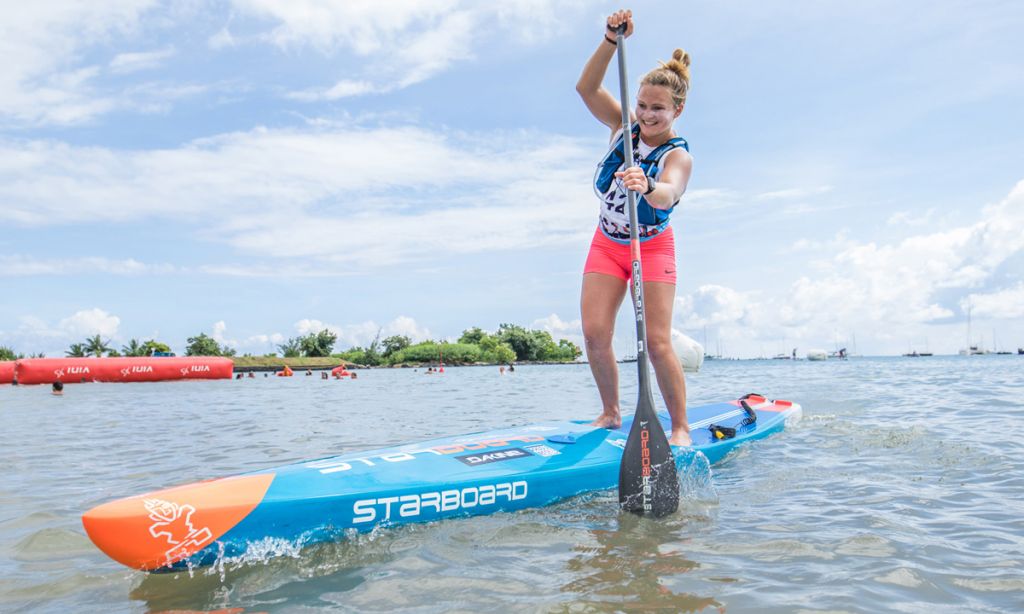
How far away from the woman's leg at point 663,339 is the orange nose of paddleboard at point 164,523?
2.71 m

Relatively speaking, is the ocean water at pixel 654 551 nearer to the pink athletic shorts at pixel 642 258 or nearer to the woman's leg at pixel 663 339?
the woman's leg at pixel 663 339

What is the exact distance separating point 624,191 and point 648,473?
1978 mm

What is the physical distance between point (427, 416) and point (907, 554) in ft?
27.3

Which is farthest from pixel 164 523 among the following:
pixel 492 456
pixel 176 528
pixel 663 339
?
pixel 663 339

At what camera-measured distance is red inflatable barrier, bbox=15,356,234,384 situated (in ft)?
96.5

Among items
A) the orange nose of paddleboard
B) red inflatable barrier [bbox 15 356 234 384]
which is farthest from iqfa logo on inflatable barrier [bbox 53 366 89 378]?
the orange nose of paddleboard

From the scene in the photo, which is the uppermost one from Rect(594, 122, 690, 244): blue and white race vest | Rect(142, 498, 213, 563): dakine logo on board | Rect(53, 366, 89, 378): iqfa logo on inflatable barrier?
Rect(594, 122, 690, 244): blue and white race vest

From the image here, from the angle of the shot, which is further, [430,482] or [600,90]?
[600,90]

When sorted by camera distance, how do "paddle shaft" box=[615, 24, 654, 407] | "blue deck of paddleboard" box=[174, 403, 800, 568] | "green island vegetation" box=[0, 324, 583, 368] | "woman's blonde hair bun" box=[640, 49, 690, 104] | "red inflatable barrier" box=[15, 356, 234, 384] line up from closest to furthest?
"blue deck of paddleboard" box=[174, 403, 800, 568], "paddle shaft" box=[615, 24, 654, 407], "woman's blonde hair bun" box=[640, 49, 690, 104], "red inflatable barrier" box=[15, 356, 234, 384], "green island vegetation" box=[0, 324, 583, 368]

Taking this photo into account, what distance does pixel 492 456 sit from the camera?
4109 millimetres

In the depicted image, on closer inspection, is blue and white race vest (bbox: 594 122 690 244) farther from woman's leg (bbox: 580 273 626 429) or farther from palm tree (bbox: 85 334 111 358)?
palm tree (bbox: 85 334 111 358)

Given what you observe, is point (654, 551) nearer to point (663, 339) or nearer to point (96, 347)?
point (663, 339)

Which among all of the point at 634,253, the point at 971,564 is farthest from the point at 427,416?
the point at 971,564

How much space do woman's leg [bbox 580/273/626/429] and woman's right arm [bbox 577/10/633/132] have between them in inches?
45.9
